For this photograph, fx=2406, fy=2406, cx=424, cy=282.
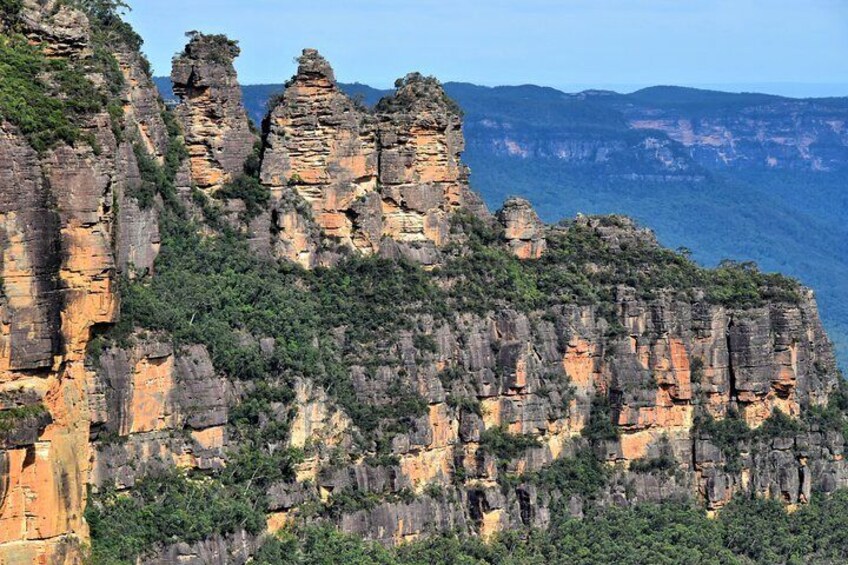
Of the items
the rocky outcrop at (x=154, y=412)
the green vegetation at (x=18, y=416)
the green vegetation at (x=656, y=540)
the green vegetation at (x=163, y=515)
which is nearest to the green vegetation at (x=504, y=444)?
the green vegetation at (x=656, y=540)

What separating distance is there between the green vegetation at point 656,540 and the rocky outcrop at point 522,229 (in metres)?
8.73

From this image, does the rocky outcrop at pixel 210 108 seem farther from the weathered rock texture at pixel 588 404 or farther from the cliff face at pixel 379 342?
the weathered rock texture at pixel 588 404

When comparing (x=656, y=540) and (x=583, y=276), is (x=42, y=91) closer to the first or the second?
(x=583, y=276)

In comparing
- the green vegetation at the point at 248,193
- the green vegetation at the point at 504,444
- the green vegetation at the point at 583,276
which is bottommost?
the green vegetation at the point at 504,444

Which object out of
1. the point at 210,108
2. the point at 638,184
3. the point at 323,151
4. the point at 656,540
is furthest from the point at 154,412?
the point at 638,184

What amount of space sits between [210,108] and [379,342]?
8488 mm

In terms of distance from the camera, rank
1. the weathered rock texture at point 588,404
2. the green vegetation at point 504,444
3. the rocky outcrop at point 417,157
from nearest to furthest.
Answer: the weathered rock texture at point 588,404, the green vegetation at point 504,444, the rocky outcrop at point 417,157

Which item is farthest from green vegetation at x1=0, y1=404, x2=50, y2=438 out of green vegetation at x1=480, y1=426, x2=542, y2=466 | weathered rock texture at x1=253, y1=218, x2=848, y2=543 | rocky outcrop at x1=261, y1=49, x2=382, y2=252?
green vegetation at x1=480, y1=426, x2=542, y2=466

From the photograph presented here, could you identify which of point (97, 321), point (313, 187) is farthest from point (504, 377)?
point (97, 321)

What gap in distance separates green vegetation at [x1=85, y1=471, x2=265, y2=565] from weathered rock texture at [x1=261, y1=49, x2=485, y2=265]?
36.3 feet

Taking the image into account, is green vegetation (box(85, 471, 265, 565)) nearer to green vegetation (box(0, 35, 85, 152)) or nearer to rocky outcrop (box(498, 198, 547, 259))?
green vegetation (box(0, 35, 85, 152))

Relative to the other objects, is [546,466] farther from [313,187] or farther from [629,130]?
[629,130]

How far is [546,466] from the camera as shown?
242 ft

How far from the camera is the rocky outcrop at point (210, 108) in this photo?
70.3m
